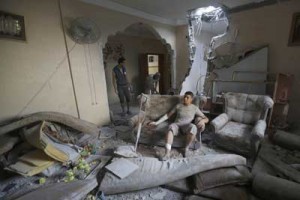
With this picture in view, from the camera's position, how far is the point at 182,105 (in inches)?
117

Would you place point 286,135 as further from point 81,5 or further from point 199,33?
point 81,5

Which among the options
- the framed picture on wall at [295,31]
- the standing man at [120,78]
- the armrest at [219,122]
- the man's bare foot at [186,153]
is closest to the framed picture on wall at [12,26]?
the standing man at [120,78]

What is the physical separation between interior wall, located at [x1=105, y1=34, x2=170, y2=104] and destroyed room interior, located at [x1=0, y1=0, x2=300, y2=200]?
1.81 meters

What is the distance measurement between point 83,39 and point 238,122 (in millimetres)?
3055

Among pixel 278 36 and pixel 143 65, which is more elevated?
→ pixel 278 36

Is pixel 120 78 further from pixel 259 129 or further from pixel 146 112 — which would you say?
pixel 259 129

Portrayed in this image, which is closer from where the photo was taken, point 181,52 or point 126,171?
point 126,171

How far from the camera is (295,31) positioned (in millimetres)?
3275

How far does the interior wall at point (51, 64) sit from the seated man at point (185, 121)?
153 cm

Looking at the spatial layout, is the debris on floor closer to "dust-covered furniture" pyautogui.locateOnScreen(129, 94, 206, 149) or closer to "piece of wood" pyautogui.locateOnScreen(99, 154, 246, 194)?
"piece of wood" pyautogui.locateOnScreen(99, 154, 246, 194)

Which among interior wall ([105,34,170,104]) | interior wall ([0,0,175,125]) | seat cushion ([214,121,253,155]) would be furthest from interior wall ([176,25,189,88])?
seat cushion ([214,121,253,155])

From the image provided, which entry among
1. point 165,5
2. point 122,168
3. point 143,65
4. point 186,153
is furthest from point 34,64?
point 143,65

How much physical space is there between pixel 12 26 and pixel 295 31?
4592 millimetres

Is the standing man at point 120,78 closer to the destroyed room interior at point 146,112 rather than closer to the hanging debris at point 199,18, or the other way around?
the destroyed room interior at point 146,112
